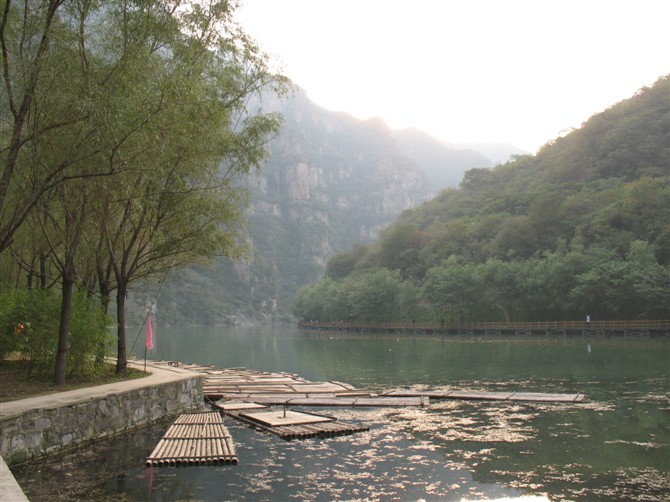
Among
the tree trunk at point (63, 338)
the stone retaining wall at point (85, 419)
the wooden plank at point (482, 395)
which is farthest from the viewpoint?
the wooden plank at point (482, 395)

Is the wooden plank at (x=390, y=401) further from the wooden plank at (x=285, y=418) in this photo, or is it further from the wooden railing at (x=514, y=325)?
the wooden railing at (x=514, y=325)

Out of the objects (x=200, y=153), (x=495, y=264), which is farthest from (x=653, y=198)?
(x=200, y=153)

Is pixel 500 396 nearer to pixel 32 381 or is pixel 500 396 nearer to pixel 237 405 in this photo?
pixel 237 405

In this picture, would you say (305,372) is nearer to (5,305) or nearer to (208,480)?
(5,305)

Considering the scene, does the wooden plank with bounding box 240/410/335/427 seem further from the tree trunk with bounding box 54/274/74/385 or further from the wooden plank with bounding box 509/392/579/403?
the wooden plank with bounding box 509/392/579/403

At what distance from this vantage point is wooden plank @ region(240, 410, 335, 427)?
14.5 metres

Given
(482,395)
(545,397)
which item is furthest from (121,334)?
(545,397)

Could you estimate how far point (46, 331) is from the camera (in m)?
16.1

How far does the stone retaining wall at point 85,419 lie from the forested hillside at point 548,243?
53.0 m

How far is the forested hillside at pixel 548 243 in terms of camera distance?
210 ft

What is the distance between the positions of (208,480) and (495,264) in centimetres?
6876

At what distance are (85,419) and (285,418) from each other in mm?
4607

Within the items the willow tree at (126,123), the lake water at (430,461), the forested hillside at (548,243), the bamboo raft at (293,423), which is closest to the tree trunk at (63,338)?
the willow tree at (126,123)

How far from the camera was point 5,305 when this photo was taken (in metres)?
16.9
